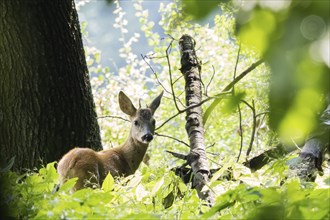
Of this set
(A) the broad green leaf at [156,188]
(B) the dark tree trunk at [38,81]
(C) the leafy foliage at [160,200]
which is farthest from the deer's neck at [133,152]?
(A) the broad green leaf at [156,188]

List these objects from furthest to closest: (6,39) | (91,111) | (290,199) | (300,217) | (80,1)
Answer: (80,1), (91,111), (6,39), (290,199), (300,217)

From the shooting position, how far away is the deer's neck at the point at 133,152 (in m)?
5.35

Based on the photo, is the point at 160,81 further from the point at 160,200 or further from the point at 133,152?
the point at 160,200

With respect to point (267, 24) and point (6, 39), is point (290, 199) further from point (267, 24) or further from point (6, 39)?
point (6, 39)

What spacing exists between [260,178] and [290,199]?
115 centimetres

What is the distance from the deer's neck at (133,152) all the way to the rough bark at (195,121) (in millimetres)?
1347

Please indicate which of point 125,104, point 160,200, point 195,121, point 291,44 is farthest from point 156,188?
point 125,104

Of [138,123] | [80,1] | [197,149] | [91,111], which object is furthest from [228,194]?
[80,1]

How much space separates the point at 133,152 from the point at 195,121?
184 centimetres

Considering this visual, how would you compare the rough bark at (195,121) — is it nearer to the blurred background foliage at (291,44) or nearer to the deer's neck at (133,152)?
the deer's neck at (133,152)

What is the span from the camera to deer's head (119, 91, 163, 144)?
219 inches

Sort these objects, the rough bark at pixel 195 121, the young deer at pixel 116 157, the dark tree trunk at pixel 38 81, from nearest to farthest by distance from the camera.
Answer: the rough bark at pixel 195 121
the dark tree trunk at pixel 38 81
the young deer at pixel 116 157

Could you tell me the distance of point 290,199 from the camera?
133 cm

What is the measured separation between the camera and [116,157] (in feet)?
16.4
